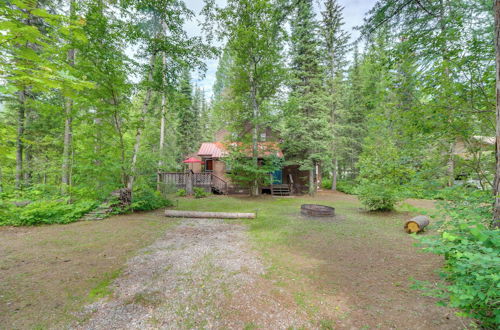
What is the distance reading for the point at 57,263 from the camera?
4188mm

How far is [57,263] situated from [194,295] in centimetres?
342

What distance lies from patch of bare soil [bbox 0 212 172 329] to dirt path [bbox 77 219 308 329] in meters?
0.47

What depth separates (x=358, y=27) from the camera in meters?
4.48

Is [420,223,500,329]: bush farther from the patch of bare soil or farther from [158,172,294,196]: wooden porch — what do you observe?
[158,172,294,196]: wooden porch

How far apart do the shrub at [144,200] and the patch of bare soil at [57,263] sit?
158cm

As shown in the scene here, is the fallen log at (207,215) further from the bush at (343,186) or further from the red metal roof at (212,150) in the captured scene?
the bush at (343,186)

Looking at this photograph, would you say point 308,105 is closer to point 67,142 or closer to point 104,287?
point 67,142

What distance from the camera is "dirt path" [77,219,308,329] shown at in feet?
8.70

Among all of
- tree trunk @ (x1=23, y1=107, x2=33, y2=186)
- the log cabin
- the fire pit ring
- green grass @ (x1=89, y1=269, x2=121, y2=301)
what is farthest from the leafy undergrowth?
the fire pit ring

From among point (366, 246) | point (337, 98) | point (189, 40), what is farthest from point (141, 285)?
point (337, 98)

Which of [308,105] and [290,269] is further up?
Answer: [308,105]

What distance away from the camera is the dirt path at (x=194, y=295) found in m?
2.65

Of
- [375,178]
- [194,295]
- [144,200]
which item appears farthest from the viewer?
[144,200]

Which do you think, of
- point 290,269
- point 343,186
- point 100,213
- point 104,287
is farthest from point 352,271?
point 343,186
